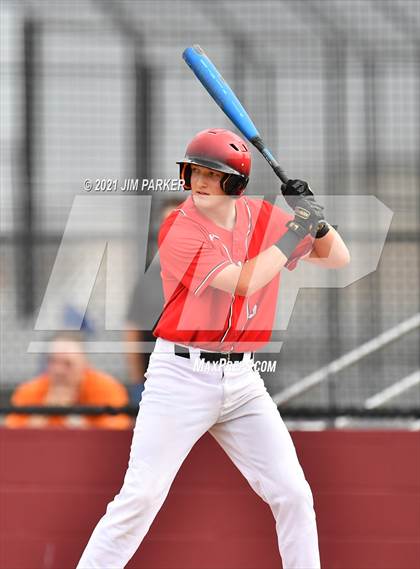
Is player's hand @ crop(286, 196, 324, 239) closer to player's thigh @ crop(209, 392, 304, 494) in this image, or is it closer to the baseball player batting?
the baseball player batting

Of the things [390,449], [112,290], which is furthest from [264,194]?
[390,449]

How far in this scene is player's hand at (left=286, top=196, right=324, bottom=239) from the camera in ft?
10.3

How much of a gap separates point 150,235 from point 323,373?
1134 millimetres

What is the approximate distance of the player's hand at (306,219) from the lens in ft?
10.3

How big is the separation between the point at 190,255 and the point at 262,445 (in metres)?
0.64

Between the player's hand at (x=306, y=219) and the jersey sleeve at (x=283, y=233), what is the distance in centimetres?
12

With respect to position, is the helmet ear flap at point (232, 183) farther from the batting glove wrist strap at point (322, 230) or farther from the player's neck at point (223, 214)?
the batting glove wrist strap at point (322, 230)

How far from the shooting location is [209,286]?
Result: 3277 millimetres

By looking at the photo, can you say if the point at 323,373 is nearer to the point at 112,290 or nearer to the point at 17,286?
the point at 112,290

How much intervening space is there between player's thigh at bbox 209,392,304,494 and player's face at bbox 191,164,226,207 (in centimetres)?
65

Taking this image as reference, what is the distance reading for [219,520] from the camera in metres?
4.02

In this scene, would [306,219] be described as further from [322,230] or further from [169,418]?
[169,418]

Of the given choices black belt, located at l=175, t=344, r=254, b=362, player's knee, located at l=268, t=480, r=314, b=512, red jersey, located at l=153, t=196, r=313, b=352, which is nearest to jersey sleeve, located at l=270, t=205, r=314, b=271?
red jersey, located at l=153, t=196, r=313, b=352

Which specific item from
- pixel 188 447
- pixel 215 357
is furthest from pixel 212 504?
pixel 215 357
